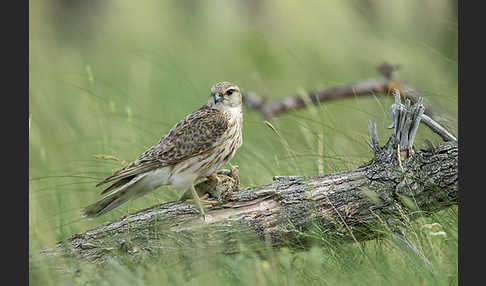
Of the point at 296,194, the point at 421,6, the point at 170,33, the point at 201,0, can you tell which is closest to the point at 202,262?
the point at 296,194

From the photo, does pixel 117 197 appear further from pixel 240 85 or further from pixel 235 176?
pixel 240 85

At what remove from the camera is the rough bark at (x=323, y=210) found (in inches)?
194

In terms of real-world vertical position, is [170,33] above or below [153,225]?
above

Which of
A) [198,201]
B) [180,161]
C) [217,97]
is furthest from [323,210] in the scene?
[217,97]

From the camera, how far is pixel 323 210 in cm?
498

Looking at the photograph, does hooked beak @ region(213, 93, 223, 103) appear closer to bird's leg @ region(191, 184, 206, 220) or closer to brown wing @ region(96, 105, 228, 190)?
brown wing @ region(96, 105, 228, 190)

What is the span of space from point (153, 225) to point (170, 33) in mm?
9032

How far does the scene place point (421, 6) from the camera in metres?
8.70

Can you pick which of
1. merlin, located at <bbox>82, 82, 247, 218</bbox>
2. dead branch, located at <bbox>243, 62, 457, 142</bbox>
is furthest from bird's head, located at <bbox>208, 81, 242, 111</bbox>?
dead branch, located at <bbox>243, 62, 457, 142</bbox>

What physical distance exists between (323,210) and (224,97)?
56.8 inches

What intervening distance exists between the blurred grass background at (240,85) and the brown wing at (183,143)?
597 millimetres

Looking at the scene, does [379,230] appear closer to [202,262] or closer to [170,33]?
[202,262]

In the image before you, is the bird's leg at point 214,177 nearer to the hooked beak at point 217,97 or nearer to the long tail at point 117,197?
the long tail at point 117,197

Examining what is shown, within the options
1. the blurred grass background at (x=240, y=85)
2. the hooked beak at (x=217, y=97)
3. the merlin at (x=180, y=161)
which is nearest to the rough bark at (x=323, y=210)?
the blurred grass background at (x=240, y=85)
